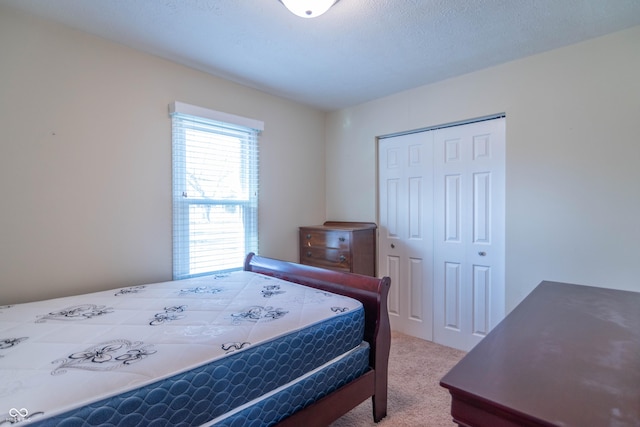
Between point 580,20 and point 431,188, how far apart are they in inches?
58.5

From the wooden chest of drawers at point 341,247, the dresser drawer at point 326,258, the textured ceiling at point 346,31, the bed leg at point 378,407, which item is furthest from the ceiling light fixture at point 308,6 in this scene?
the bed leg at point 378,407

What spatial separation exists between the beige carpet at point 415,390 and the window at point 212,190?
1.59m

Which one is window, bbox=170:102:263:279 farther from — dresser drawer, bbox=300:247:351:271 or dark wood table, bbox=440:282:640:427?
dark wood table, bbox=440:282:640:427

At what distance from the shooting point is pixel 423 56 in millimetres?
2285

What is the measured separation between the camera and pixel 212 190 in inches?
103

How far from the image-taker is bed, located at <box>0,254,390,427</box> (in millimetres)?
908

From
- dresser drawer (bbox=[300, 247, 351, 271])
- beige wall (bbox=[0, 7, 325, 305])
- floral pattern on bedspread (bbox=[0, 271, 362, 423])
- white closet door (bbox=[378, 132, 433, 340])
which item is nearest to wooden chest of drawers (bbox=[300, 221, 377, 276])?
dresser drawer (bbox=[300, 247, 351, 271])

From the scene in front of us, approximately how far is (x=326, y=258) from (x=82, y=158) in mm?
2135

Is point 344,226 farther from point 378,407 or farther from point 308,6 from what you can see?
point 308,6

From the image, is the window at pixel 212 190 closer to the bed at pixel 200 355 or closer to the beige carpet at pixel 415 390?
the bed at pixel 200 355

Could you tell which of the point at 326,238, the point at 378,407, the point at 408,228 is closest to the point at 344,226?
the point at 326,238

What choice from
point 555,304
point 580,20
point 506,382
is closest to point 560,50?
point 580,20

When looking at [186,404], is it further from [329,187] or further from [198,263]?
[329,187]

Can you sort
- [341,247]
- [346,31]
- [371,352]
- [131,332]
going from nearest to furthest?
[131,332] < [371,352] < [346,31] < [341,247]
